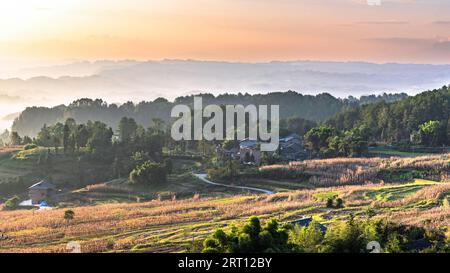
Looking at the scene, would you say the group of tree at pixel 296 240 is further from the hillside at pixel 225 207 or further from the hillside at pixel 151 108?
the hillside at pixel 151 108

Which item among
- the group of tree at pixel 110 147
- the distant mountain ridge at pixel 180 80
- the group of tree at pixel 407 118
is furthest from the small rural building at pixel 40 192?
the distant mountain ridge at pixel 180 80

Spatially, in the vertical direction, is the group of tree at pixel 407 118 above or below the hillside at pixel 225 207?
above

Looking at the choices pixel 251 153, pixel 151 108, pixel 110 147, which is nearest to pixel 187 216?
pixel 251 153

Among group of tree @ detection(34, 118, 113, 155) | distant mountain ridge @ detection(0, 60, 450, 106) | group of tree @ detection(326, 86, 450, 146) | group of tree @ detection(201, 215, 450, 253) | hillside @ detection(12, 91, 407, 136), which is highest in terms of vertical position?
distant mountain ridge @ detection(0, 60, 450, 106)

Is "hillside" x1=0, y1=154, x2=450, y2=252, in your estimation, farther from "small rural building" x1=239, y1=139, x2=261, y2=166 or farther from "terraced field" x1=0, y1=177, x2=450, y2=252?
"small rural building" x1=239, y1=139, x2=261, y2=166

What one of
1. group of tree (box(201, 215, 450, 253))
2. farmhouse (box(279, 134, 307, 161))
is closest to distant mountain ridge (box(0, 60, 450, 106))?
farmhouse (box(279, 134, 307, 161))

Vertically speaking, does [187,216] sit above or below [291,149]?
below

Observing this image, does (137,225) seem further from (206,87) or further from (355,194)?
(206,87)

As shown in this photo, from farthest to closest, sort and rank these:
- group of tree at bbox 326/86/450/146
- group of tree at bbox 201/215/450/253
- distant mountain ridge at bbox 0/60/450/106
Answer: distant mountain ridge at bbox 0/60/450/106, group of tree at bbox 326/86/450/146, group of tree at bbox 201/215/450/253

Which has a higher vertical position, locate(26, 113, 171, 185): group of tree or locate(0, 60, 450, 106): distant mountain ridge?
locate(0, 60, 450, 106): distant mountain ridge

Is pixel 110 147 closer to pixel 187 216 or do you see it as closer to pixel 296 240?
pixel 187 216

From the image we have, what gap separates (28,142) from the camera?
55031 millimetres
